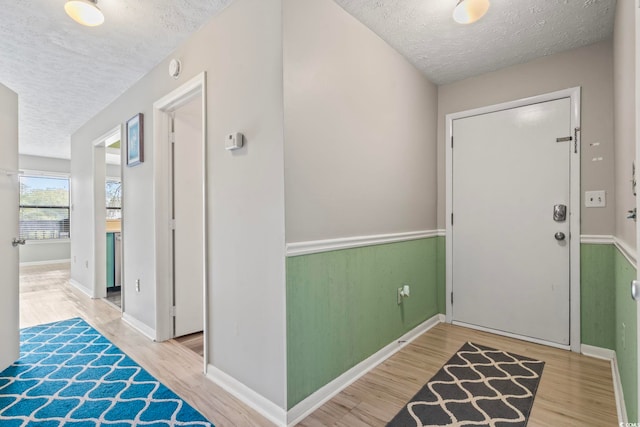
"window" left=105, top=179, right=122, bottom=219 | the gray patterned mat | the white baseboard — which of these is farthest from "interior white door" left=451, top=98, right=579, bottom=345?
"window" left=105, top=179, right=122, bottom=219

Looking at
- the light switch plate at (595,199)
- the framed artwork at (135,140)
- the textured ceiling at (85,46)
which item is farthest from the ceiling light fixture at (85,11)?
the light switch plate at (595,199)

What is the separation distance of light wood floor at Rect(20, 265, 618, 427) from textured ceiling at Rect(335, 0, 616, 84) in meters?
2.37

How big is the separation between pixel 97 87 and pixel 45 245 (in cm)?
560

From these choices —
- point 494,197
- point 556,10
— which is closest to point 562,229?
point 494,197

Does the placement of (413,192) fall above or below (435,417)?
above

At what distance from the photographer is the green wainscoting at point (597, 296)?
2.33 m

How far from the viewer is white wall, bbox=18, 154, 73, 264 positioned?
21.5 feet

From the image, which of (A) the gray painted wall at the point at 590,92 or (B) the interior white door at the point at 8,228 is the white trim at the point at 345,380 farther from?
(B) the interior white door at the point at 8,228

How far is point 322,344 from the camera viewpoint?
1.83 m

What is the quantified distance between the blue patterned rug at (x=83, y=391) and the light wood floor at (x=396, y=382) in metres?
0.11

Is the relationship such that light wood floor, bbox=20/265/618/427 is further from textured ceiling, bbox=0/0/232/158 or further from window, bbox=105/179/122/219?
window, bbox=105/179/122/219

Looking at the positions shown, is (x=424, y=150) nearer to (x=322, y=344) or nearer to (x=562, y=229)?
(x=562, y=229)

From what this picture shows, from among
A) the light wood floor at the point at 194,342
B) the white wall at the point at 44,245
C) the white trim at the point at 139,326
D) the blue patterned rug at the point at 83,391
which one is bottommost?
the light wood floor at the point at 194,342

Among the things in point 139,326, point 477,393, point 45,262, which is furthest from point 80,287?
point 477,393
